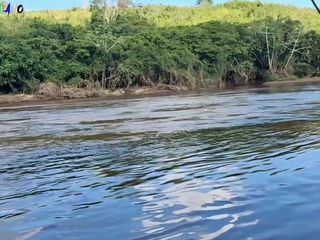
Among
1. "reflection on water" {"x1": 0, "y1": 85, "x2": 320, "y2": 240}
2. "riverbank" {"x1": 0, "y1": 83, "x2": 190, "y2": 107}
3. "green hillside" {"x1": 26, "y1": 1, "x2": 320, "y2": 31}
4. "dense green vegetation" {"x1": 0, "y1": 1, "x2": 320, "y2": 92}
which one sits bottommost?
"riverbank" {"x1": 0, "y1": 83, "x2": 190, "y2": 107}

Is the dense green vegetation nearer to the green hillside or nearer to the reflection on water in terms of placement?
the green hillside

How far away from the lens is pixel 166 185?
9.10m

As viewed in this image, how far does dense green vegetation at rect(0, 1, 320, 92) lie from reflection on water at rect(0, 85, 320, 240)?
4002 centimetres

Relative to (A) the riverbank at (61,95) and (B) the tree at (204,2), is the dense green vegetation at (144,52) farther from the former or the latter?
(B) the tree at (204,2)

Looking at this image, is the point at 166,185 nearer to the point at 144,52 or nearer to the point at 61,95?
the point at 61,95

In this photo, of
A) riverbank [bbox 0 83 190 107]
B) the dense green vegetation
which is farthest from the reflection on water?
the dense green vegetation

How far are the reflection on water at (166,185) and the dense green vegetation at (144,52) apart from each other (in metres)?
40.0

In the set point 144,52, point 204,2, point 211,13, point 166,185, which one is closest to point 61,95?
point 144,52

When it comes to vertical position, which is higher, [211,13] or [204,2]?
[204,2]

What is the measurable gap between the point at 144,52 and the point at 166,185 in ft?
174

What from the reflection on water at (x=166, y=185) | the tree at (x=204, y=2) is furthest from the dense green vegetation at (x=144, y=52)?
the reflection on water at (x=166, y=185)

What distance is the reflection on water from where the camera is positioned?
6.61 metres

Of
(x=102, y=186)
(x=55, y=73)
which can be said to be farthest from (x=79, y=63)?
(x=102, y=186)

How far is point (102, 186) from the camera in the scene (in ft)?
30.8
